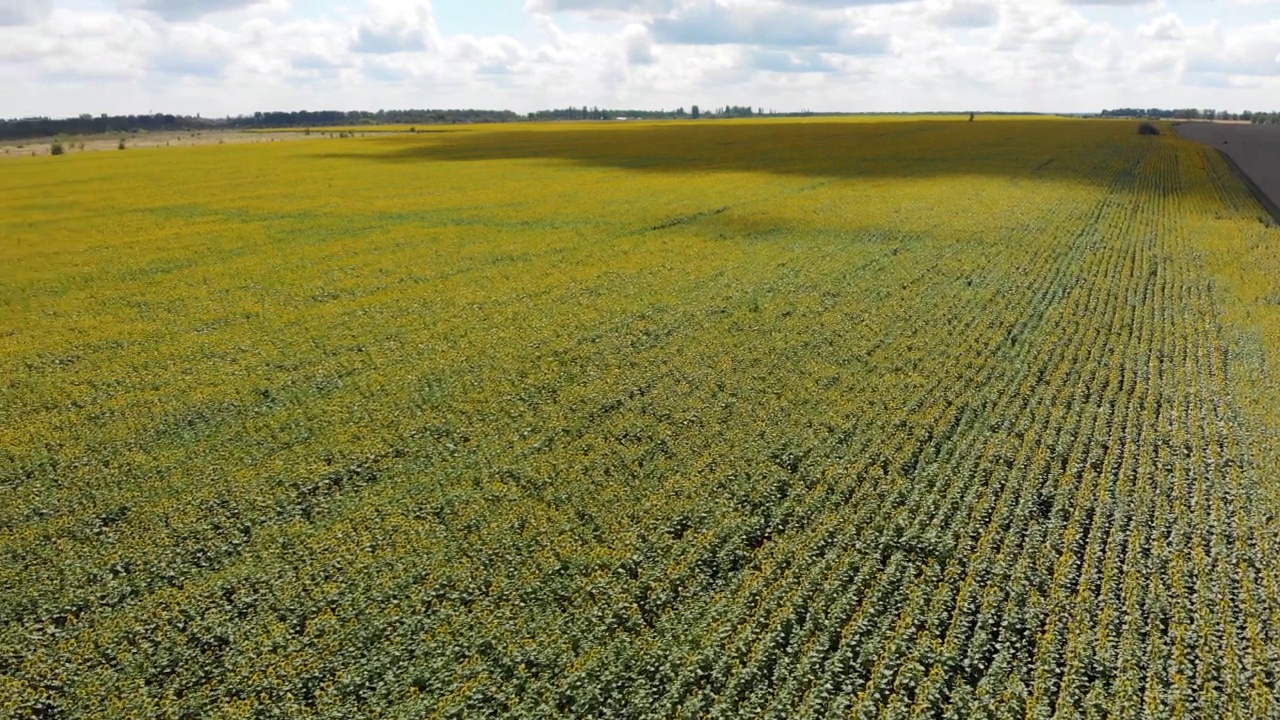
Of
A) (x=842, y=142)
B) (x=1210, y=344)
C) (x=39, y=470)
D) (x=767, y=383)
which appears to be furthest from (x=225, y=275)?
(x=842, y=142)

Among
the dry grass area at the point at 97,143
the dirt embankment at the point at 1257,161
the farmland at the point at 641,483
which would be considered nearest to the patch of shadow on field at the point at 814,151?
the dirt embankment at the point at 1257,161

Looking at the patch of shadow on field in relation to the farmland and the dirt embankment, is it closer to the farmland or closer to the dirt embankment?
the dirt embankment

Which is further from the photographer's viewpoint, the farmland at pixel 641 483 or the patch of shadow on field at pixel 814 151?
the patch of shadow on field at pixel 814 151

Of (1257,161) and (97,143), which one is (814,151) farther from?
(97,143)

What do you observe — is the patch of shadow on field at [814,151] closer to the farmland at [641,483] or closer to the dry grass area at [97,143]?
the dry grass area at [97,143]

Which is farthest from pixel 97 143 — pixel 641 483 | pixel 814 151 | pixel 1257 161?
pixel 1257 161
